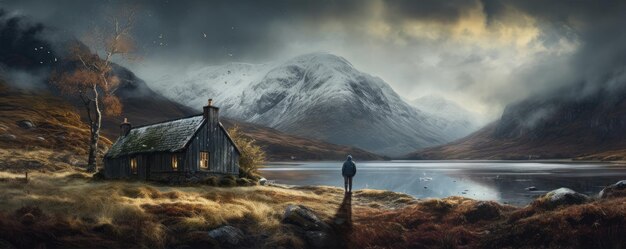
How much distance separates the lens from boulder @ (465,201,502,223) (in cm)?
2561

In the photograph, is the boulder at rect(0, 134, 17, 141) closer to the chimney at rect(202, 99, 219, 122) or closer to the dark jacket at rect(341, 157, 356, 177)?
the chimney at rect(202, 99, 219, 122)

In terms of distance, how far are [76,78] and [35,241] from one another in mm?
44149

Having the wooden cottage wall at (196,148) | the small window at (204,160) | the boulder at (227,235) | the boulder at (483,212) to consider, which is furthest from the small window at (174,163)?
the boulder at (483,212)

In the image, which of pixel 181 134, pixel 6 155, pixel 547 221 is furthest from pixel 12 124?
pixel 547 221

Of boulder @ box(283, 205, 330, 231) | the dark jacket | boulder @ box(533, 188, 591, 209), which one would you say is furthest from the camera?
the dark jacket

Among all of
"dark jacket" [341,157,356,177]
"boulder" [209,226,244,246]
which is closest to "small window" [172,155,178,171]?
"dark jacket" [341,157,356,177]

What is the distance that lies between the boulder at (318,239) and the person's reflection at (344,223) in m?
0.84

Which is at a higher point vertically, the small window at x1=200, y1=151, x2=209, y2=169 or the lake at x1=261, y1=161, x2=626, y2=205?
the small window at x1=200, y1=151, x2=209, y2=169

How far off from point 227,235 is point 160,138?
33.0m

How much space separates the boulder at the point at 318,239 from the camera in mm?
21141

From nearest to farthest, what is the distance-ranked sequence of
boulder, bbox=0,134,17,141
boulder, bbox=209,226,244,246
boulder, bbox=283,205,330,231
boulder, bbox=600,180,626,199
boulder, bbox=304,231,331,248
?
boulder, bbox=209,226,244,246 → boulder, bbox=304,231,331,248 → boulder, bbox=283,205,330,231 → boulder, bbox=600,180,626,199 → boulder, bbox=0,134,17,141

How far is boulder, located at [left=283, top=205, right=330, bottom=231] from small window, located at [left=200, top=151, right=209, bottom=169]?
86.0 ft

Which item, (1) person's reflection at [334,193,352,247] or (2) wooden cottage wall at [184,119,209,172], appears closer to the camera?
(1) person's reflection at [334,193,352,247]

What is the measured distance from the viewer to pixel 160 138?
50406mm
